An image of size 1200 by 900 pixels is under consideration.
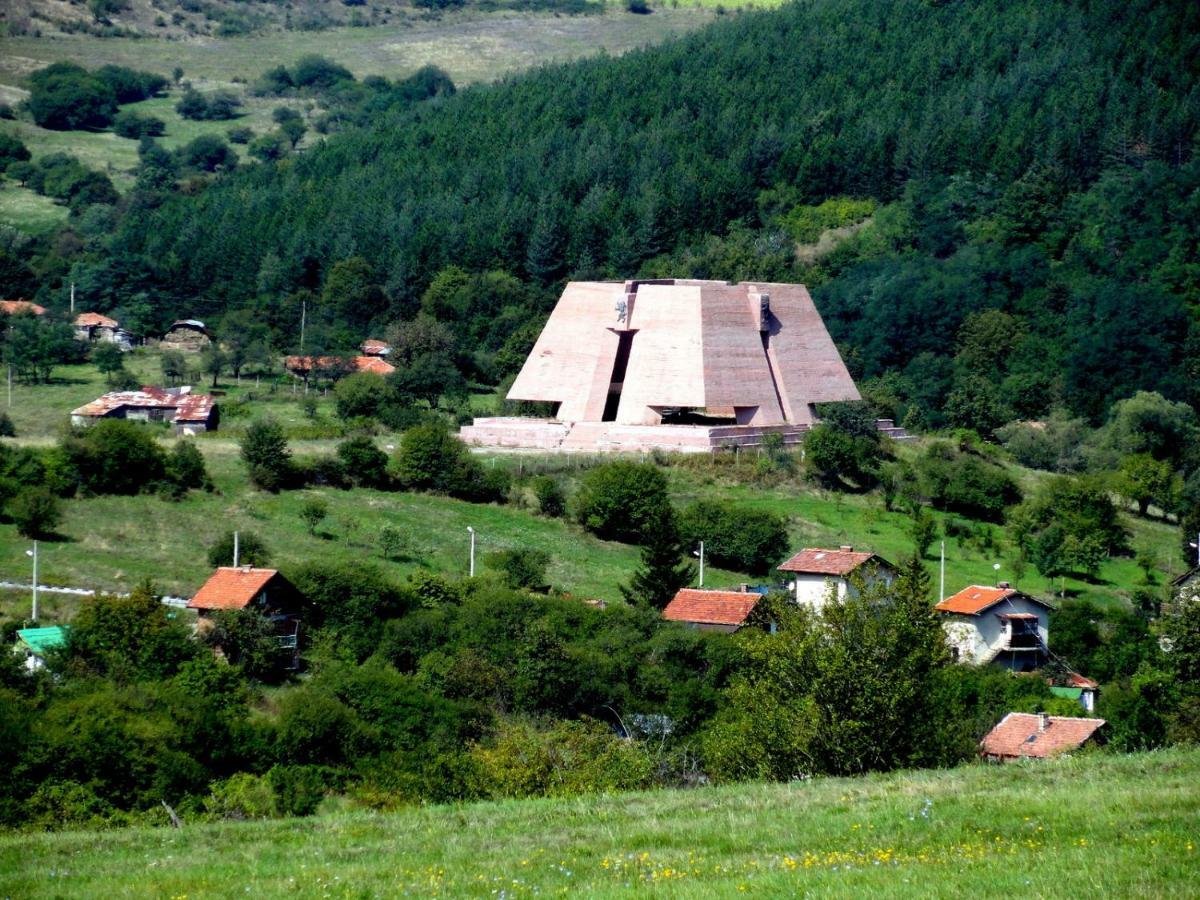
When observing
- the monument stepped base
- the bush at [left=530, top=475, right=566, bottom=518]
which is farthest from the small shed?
the monument stepped base

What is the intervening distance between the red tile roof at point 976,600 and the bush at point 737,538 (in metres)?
4.95

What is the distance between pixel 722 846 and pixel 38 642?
65.8 feet

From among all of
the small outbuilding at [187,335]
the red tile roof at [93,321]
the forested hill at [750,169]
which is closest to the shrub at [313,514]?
the forested hill at [750,169]

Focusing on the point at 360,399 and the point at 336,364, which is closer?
the point at 360,399

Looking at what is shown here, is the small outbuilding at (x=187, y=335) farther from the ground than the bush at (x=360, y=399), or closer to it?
closer to it

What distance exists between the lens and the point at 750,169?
89.4 meters

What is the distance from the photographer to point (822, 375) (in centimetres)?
5625

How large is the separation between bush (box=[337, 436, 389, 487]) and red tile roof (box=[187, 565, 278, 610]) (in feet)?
35.6

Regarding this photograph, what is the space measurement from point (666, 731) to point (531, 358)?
27.2 meters

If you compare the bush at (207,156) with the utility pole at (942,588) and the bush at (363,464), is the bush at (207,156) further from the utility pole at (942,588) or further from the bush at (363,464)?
the utility pole at (942,588)

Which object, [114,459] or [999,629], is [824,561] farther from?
[114,459]

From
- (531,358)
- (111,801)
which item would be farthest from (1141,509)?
(111,801)

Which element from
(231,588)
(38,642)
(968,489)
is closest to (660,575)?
(231,588)

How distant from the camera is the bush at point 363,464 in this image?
45.6m
